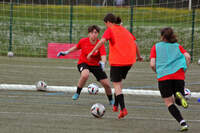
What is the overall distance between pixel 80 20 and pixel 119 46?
1794 cm

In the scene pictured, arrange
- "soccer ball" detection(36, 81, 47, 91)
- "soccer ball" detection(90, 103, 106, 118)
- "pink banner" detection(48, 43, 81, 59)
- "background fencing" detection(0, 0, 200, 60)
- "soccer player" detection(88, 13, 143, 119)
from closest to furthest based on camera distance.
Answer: "soccer ball" detection(90, 103, 106, 118), "soccer player" detection(88, 13, 143, 119), "soccer ball" detection(36, 81, 47, 91), "pink banner" detection(48, 43, 81, 59), "background fencing" detection(0, 0, 200, 60)

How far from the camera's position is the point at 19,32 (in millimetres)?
24594

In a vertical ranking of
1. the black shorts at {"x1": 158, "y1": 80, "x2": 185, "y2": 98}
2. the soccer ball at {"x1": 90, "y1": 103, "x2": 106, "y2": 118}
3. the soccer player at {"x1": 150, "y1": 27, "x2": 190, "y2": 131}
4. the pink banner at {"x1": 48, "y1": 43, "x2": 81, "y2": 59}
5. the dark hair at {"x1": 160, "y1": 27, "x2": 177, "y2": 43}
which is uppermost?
the dark hair at {"x1": 160, "y1": 27, "x2": 177, "y2": 43}

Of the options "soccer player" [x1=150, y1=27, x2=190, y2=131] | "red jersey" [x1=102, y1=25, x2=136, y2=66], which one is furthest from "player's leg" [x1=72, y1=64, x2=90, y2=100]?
"soccer player" [x1=150, y1=27, x2=190, y2=131]

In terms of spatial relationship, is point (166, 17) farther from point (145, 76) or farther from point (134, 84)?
point (134, 84)

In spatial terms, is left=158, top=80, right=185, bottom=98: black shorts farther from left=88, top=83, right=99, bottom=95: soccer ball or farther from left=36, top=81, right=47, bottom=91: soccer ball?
left=36, top=81, right=47, bottom=91: soccer ball

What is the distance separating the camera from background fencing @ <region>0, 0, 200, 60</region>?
22.7m

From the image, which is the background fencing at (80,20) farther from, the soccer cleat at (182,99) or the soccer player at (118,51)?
the soccer cleat at (182,99)

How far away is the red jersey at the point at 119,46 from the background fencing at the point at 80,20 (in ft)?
46.9

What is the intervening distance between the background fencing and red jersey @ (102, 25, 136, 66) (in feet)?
46.9

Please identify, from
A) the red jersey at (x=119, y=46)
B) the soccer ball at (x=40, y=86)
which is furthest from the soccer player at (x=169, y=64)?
the soccer ball at (x=40, y=86)

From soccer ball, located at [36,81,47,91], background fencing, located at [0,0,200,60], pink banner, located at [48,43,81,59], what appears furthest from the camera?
background fencing, located at [0,0,200,60]

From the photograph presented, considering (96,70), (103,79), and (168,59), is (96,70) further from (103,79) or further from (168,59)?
(168,59)

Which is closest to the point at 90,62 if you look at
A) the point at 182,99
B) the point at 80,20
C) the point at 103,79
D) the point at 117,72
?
the point at 103,79
